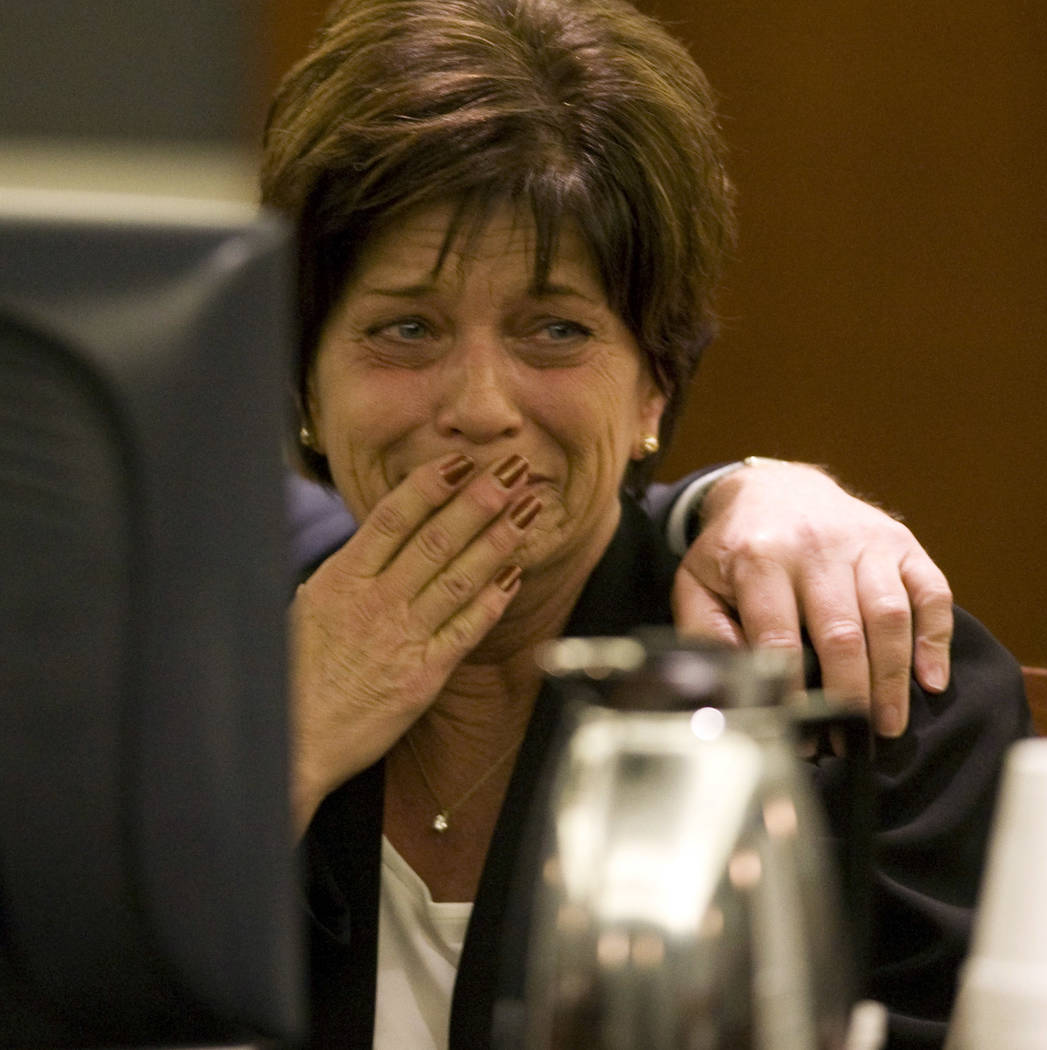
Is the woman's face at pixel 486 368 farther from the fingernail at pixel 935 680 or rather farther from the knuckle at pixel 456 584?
the fingernail at pixel 935 680

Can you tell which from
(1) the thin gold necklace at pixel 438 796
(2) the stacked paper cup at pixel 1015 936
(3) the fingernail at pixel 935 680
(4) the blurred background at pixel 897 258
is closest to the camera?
(2) the stacked paper cup at pixel 1015 936

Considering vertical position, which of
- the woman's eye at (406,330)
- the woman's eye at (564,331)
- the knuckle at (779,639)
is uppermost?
the woman's eye at (564,331)

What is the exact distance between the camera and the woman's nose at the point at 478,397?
106cm

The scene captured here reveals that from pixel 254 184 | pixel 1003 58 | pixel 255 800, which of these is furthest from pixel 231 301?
pixel 1003 58

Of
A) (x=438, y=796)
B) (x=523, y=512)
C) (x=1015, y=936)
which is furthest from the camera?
(x=438, y=796)

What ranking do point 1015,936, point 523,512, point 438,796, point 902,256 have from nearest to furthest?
point 1015,936 < point 523,512 < point 438,796 < point 902,256

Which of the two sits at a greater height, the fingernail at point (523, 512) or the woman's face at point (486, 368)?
the woman's face at point (486, 368)

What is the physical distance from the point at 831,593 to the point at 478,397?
28 centimetres

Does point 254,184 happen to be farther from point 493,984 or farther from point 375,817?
point 493,984

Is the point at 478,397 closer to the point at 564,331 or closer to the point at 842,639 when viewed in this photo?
the point at 564,331

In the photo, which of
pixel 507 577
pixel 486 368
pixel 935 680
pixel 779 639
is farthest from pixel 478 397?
pixel 935 680

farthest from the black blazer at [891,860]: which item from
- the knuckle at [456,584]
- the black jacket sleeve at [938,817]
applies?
the knuckle at [456,584]

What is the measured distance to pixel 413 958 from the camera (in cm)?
109

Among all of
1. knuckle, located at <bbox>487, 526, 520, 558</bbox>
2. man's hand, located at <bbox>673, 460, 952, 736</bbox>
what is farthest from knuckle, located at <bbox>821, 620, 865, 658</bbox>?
knuckle, located at <bbox>487, 526, 520, 558</bbox>
